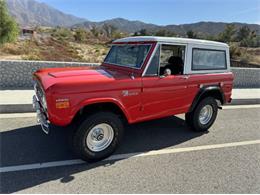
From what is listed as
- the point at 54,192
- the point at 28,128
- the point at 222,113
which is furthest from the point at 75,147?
the point at 222,113

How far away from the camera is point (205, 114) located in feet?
17.7

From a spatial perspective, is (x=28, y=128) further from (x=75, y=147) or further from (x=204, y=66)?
(x=204, y=66)

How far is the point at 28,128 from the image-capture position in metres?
4.81

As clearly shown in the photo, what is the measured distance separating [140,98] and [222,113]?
12.3ft

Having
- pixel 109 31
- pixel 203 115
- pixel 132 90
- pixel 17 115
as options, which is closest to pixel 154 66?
pixel 132 90

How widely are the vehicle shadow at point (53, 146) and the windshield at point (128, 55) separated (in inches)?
58.5

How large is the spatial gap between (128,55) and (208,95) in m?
2.06

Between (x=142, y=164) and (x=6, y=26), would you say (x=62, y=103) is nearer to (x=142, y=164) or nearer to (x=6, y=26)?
(x=142, y=164)

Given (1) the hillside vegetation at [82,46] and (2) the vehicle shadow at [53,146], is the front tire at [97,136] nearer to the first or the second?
(2) the vehicle shadow at [53,146]

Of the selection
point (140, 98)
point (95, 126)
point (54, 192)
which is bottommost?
point (54, 192)

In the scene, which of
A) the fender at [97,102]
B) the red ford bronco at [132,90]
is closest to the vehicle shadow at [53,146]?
the red ford bronco at [132,90]

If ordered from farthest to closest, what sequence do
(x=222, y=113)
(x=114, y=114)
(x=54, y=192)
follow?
1. (x=222, y=113)
2. (x=114, y=114)
3. (x=54, y=192)

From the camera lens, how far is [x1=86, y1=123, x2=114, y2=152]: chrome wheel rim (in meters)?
3.75

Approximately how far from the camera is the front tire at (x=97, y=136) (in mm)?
3566
